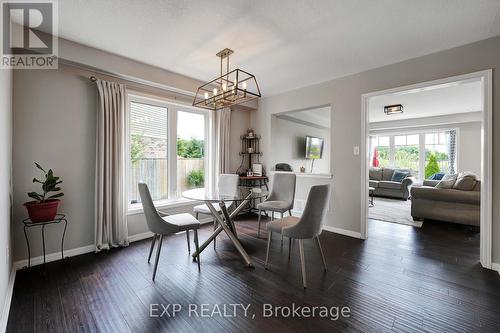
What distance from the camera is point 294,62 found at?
3.07 m

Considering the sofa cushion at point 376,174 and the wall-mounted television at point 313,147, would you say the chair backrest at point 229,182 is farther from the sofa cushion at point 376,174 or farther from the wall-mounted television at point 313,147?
the sofa cushion at point 376,174

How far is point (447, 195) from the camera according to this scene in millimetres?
3807

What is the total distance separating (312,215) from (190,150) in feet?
8.70

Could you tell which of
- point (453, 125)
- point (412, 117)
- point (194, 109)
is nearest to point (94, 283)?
point (194, 109)

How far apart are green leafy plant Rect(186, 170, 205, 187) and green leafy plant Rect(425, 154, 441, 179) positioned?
7134 millimetres

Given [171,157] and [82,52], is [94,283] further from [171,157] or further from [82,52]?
[82,52]

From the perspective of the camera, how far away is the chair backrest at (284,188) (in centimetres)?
340

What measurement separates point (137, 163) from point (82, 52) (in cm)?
152

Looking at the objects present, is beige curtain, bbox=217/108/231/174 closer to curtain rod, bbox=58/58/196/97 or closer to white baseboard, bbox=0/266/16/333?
curtain rod, bbox=58/58/196/97

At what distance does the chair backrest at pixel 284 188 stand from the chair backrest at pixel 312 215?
47.6 inches

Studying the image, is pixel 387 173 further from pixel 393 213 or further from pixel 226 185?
pixel 226 185

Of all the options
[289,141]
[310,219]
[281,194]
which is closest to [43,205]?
[310,219]

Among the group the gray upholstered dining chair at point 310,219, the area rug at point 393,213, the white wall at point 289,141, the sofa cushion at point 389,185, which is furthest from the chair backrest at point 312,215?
the sofa cushion at point 389,185

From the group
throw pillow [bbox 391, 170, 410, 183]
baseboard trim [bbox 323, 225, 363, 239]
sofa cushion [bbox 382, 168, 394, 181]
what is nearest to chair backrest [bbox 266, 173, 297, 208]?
baseboard trim [bbox 323, 225, 363, 239]
